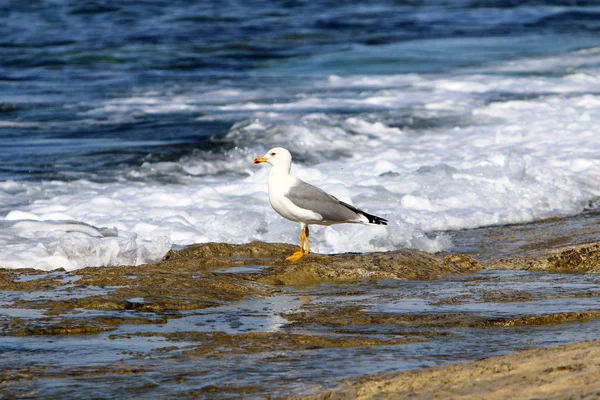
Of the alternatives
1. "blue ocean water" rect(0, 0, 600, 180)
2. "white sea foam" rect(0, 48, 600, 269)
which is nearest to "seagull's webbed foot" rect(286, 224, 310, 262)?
"white sea foam" rect(0, 48, 600, 269)

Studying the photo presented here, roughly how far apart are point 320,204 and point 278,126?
7124 mm

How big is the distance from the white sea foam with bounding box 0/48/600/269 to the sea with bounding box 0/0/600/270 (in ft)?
0.09

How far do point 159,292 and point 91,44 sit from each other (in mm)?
18284

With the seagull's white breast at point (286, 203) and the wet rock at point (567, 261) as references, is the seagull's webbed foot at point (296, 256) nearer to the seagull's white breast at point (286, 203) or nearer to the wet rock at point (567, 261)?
the seagull's white breast at point (286, 203)

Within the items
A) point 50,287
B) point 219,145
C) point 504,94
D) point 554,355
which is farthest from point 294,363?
point 504,94

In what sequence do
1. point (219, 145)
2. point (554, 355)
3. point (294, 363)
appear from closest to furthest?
point (554, 355), point (294, 363), point (219, 145)

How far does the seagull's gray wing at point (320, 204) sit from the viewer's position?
6.54 m

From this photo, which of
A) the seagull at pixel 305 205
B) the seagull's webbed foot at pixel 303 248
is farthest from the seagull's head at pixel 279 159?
the seagull's webbed foot at pixel 303 248

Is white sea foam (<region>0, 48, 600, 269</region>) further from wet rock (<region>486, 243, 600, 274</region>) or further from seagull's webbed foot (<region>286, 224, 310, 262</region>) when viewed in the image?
wet rock (<region>486, 243, 600, 274</region>)

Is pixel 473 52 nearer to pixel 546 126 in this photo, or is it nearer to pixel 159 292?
pixel 546 126

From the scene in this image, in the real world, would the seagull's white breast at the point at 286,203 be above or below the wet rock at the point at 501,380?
below

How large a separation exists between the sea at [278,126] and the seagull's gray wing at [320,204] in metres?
0.89

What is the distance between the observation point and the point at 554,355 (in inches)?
130

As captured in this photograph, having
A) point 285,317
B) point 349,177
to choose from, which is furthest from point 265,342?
point 349,177
